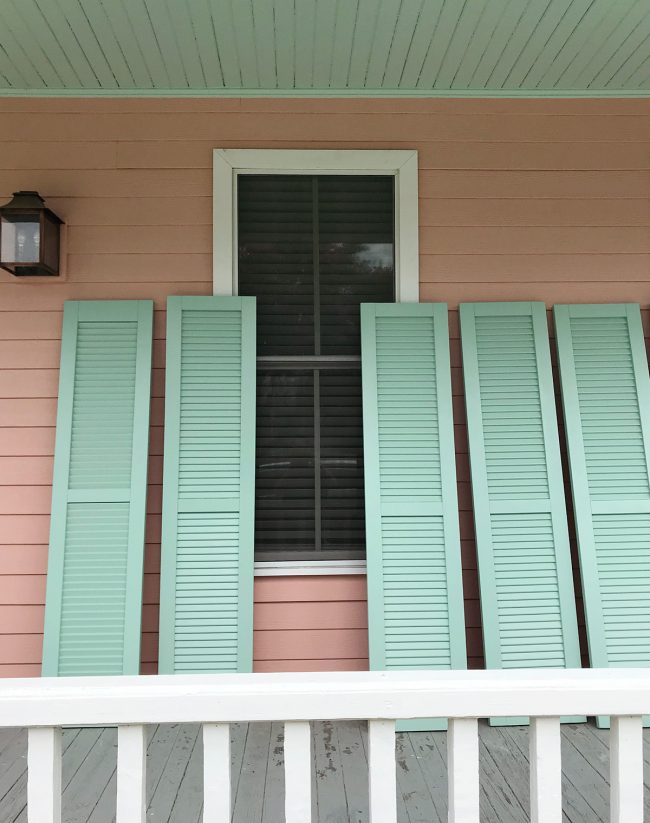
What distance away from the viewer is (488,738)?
272 centimetres

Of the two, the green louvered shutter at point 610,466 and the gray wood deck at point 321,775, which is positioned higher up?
the green louvered shutter at point 610,466

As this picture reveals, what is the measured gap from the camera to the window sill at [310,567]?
315 cm

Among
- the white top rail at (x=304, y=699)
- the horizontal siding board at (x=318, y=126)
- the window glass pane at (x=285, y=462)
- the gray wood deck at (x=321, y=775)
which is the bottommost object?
the gray wood deck at (x=321, y=775)

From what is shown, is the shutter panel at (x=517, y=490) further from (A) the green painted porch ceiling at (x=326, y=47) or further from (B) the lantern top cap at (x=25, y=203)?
(B) the lantern top cap at (x=25, y=203)

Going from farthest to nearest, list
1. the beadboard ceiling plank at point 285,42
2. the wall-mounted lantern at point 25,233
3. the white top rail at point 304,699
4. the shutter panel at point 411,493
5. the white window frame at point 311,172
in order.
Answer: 1. the white window frame at point 311,172
2. the wall-mounted lantern at point 25,233
3. the shutter panel at point 411,493
4. the beadboard ceiling plank at point 285,42
5. the white top rail at point 304,699

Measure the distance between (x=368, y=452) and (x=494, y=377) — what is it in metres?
0.74

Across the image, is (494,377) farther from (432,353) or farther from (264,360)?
(264,360)

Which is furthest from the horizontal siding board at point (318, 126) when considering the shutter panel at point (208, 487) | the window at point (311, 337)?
the shutter panel at point (208, 487)

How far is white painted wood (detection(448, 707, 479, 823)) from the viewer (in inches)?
31.0

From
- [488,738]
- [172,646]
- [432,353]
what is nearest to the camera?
[488,738]

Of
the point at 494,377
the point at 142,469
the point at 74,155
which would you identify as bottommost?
the point at 142,469

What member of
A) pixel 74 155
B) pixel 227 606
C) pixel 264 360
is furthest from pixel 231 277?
pixel 227 606

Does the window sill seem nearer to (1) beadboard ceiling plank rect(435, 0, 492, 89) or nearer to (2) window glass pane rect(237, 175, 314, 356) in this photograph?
(2) window glass pane rect(237, 175, 314, 356)

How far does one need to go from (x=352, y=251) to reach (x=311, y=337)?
509mm
